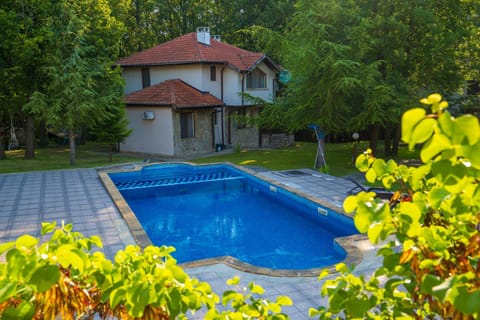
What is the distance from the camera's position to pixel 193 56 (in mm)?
27281

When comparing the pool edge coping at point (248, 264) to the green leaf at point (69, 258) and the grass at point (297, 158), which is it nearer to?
the green leaf at point (69, 258)

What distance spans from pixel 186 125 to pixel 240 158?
4.22 metres

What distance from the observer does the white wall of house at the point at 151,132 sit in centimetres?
2477

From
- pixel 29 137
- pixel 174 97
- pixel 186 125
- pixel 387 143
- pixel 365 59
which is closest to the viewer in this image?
pixel 365 59

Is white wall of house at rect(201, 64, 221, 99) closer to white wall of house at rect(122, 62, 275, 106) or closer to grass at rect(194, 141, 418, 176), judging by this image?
white wall of house at rect(122, 62, 275, 106)

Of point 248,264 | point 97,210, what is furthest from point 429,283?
point 97,210

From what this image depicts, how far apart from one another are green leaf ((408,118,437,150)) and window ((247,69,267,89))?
27569mm

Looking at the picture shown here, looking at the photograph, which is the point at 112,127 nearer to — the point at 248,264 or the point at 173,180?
the point at 173,180

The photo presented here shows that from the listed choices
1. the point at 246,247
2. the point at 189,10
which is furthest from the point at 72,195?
the point at 189,10

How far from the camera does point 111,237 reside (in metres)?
10.7

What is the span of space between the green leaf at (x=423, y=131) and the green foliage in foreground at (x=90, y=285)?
3.69 feet

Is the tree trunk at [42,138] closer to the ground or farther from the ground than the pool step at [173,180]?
farther from the ground

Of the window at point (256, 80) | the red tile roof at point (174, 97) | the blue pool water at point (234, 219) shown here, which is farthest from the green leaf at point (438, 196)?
the window at point (256, 80)

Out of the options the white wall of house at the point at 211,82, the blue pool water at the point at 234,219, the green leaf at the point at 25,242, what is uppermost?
the white wall of house at the point at 211,82
